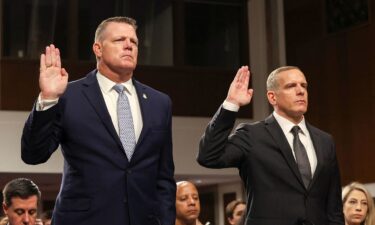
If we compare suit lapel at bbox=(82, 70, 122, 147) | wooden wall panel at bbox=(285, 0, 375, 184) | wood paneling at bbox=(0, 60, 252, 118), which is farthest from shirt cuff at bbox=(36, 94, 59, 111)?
wood paneling at bbox=(0, 60, 252, 118)

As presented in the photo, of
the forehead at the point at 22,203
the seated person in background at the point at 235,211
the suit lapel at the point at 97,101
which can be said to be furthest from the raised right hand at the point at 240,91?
the seated person in background at the point at 235,211

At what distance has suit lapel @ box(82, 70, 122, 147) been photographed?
282 centimetres

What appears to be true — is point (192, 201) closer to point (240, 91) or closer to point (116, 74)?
point (240, 91)

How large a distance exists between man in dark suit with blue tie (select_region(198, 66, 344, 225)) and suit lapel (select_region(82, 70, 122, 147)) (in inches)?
23.6

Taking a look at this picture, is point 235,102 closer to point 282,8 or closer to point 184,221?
point 184,221

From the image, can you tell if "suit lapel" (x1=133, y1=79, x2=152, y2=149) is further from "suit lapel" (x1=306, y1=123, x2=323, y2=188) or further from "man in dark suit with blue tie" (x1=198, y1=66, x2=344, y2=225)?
"suit lapel" (x1=306, y1=123, x2=323, y2=188)

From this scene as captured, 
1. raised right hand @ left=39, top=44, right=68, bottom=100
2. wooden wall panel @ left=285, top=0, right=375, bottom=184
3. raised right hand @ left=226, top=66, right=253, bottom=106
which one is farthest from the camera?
wooden wall panel @ left=285, top=0, right=375, bottom=184

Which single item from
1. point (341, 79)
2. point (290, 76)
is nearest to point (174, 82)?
point (341, 79)

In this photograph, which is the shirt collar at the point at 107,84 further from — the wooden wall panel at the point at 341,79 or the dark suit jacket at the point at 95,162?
the wooden wall panel at the point at 341,79

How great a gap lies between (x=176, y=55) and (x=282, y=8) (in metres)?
1.60

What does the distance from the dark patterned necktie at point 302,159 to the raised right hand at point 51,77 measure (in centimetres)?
116

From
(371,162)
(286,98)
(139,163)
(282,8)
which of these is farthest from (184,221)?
(282,8)

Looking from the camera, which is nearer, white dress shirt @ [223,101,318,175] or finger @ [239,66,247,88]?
finger @ [239,66,247,88]

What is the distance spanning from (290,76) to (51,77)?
4.03ft
